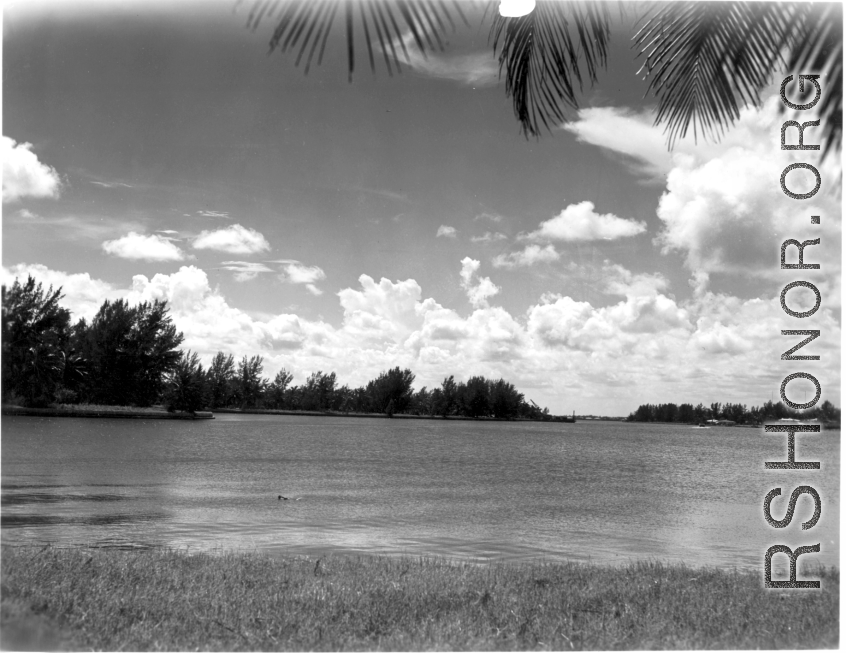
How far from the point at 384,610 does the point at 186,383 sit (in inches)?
855

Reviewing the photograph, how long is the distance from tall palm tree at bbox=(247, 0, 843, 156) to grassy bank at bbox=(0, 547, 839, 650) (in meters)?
4.67

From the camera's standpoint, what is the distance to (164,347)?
21281 mm

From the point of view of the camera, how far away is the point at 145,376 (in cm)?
2608

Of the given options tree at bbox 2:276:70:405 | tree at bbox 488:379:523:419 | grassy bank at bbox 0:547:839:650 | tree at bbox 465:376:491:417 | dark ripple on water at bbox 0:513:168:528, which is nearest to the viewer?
grassy bank at bbox 0:547:839:650

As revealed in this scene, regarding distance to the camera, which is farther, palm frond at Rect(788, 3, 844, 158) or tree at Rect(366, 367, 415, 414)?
tree at Rect(366, 367, 415, 414)

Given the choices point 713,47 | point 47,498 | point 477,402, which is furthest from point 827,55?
point 47,498

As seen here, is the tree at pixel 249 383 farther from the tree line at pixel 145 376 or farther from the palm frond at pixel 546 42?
the palm frond at pixel 546 42

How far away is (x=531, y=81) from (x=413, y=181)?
4318 millimetres

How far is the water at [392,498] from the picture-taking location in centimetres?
1455

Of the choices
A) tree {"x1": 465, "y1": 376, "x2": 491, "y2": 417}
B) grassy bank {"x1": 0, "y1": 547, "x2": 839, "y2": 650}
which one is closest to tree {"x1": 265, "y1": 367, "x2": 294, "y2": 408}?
tree {"x1": 465, "y1": 376, "x2": 491, "y2": 417}

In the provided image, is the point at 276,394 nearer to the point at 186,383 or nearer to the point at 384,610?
the point at 186,383

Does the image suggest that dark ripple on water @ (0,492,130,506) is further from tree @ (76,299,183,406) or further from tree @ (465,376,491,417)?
tree @ (465,376,491,417)

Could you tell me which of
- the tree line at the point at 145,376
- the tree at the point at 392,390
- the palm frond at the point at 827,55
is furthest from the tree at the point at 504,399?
the palm frond at the point at 827,55

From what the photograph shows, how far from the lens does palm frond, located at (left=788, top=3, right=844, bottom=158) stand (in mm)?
7211
